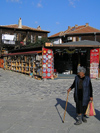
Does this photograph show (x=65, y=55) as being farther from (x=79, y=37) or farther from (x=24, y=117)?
(x=79, y=37)

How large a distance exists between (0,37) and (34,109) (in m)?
29.5

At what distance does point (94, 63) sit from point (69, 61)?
4.53 metres

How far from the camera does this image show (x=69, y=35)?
3528cm

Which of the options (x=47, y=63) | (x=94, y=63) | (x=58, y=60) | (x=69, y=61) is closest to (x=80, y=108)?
(x=47, y=63)

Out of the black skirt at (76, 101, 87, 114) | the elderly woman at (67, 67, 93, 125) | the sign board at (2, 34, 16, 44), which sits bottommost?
the black skirt at (76, 101, 87, 114)

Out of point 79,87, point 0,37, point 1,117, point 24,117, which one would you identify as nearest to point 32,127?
point 24,117

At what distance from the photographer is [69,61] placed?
18531mm

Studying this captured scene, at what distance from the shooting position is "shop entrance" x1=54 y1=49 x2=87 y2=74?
55.5 ft

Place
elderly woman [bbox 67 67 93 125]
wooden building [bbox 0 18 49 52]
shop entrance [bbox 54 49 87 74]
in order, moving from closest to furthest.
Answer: elderly woman [bbox 67 67 93 125]
shop entrance [bbox 54 49 87 74]
wooden building [bbox 0 18 49 52]

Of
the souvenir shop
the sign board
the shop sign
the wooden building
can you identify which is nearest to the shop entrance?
the souvenir shop

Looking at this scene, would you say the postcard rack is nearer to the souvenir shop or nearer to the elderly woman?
the souvenir shop

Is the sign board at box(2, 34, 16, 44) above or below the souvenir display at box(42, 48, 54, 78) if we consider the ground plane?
above

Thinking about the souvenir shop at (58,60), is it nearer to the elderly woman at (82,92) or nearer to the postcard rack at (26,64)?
the postcard rack at (26,64)

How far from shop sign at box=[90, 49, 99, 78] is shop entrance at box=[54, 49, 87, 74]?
6.60 ft
